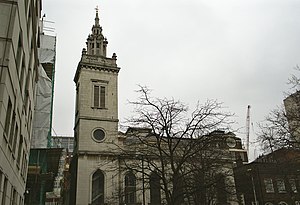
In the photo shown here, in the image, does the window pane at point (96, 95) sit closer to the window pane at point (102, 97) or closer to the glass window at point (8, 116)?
the window pane at point (102, 97)

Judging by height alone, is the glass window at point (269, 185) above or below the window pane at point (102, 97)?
below

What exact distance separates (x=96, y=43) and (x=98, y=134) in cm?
1584

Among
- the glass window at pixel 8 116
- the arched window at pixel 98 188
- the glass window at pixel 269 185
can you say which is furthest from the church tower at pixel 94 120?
the glass window at pixel 8 116

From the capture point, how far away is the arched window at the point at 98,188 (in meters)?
40.4

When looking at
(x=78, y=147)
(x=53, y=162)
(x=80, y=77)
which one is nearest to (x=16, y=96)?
(x=53, y=162)

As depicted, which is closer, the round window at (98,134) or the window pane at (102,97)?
the round window at (98,134)

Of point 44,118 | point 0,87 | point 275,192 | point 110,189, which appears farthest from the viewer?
point 275,192

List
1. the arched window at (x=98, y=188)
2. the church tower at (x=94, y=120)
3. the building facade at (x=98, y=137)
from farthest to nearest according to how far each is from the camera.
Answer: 1. the church tower at (x=94, y=120)
2. the arched window at (x=98, y=188)
3. the building facade at (x=98, y=137)

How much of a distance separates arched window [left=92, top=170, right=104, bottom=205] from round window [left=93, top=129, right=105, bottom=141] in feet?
14.8

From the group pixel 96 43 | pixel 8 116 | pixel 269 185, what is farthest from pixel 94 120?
pixel 8 116

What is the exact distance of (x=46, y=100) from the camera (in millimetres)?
31453

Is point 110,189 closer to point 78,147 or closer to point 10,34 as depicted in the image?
point 78,147

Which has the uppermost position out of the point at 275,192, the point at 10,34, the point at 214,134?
the point at 10,34

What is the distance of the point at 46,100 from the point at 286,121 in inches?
862
